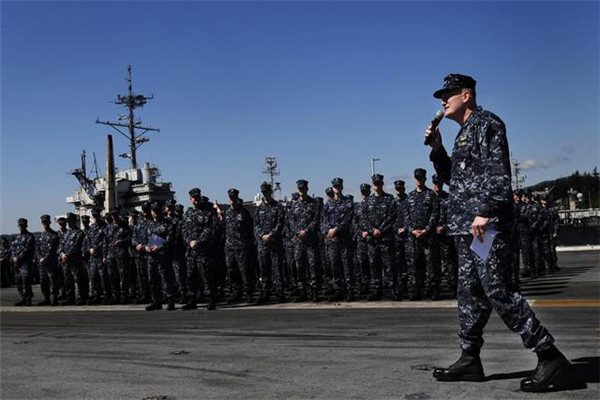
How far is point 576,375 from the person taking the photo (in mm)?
3906

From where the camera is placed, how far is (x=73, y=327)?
8398 millimetres

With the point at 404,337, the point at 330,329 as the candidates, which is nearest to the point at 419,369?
the point at 404,337

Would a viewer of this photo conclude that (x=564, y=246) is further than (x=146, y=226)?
Yes

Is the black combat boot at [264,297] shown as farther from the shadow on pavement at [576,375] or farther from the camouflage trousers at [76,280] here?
the shadow on pavement at [576,375]

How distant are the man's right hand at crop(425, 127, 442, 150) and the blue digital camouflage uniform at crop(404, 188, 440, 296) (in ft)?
16.8

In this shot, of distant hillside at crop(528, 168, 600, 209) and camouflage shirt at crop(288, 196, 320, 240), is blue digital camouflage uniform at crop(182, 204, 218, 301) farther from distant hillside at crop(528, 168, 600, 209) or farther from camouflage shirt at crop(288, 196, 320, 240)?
distant hillside at crop(528, 168, 600, 209)

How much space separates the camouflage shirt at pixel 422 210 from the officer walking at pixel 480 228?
515cm

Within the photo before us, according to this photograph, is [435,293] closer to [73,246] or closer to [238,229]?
[238,229]

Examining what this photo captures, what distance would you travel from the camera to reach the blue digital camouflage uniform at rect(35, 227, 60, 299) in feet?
42.9

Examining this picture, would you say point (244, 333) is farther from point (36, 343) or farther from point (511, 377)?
point (511, 377)

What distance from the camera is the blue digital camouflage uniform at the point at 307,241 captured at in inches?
402

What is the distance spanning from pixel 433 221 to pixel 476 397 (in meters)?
5.93

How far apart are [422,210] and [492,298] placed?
567 centimetres

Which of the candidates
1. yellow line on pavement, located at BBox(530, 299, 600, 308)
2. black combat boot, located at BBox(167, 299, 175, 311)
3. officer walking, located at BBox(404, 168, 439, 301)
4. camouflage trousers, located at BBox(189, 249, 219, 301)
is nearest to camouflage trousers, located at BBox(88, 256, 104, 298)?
black combat boot, located at BBox(167, 299, 175, 311)
